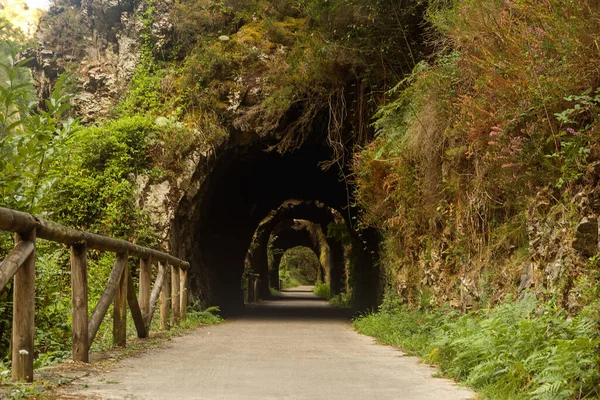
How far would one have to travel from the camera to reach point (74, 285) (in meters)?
4.68

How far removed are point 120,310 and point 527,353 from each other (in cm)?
376

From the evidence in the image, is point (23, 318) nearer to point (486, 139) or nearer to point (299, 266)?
point (486, 139)

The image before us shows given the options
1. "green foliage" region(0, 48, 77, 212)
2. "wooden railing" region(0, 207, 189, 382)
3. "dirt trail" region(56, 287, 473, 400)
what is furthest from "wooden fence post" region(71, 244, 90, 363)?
"green foliage" region(0, 48, 77, 212)

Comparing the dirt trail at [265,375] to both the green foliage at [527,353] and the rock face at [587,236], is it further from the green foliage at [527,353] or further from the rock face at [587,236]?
the rock face at [587,236]

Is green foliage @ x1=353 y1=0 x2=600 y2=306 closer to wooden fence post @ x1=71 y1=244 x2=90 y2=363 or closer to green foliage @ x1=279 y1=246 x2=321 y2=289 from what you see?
wooden fence post @ x1=71 y1=244 x2=90 y2=363

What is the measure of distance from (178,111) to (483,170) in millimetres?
7464

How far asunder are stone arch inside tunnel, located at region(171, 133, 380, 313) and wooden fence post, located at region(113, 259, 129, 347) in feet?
20.6

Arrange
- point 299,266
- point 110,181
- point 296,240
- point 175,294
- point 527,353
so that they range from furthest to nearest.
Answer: point 299,266 → point 296,240 → point 110,181 → point 175,294 → point 527,353

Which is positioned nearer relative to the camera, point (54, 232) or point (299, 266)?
point (54, 232)

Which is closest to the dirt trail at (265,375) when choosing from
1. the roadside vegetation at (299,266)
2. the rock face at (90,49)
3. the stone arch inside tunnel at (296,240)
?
the rock face at (90,49)

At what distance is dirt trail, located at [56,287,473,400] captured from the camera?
3.82m

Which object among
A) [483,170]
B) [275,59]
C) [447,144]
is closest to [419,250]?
[447,144]

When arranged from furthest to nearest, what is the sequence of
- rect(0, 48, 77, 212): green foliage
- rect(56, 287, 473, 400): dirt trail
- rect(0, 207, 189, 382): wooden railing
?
rect(0, 48, 77, 212): green foliage, rect(56, 287, 473, 400): dirt trail, rect(0, 207, 189, 382): wooden railing

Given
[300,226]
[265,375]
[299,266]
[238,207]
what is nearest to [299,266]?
[299,266]
